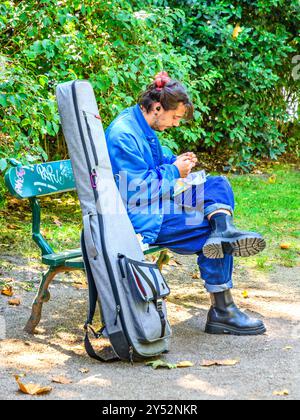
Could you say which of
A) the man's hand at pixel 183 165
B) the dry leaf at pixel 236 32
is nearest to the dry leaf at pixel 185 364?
the man's hand at pixel 183 165

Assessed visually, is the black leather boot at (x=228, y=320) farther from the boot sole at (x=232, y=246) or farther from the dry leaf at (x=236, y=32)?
the dry leaf at (x=236, y=32)

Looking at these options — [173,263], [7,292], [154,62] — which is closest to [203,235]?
[7,292]

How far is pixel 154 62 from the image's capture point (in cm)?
667

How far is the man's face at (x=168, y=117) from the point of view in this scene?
4.35 meters

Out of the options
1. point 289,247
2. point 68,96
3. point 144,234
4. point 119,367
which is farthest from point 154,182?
point 289,247

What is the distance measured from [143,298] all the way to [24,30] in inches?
120

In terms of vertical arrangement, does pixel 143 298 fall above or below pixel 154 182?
below

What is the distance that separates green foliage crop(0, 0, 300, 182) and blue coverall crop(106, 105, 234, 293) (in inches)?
33.8

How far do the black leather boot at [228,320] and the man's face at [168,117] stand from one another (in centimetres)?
98

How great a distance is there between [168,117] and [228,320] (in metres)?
1.16

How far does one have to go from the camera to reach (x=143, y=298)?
371 centimetres

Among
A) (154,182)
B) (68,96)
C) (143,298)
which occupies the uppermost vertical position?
(68,96)
